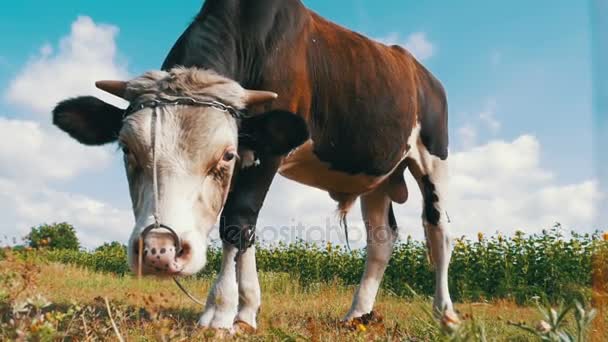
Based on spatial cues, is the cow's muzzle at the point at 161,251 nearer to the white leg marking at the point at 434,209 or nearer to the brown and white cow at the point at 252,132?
→ the brown and white cow at the point at 252,132

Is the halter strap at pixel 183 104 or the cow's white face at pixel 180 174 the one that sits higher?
the halter strap at pixel 183 104

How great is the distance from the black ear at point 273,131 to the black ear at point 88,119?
3.08ft

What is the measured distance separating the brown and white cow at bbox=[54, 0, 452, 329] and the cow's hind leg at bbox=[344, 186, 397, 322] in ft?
0.08

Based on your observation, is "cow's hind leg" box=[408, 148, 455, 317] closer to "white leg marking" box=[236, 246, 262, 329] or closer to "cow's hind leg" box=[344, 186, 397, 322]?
"cow's hind leg" box=[344, 186, 397, 322]

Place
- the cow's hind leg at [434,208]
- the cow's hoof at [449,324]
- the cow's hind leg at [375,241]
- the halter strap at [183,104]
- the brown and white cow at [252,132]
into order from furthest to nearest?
the cow's hind leg at [434,208] < the cow's hind leg at [375,241] < the halter strap at [183,104] < the brown and white cow at [252,132] < the cow's hoof at [449,324]

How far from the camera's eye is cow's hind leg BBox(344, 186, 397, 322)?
6.17 m

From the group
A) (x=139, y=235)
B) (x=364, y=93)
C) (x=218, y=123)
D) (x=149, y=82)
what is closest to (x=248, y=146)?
(x=218, y=123)

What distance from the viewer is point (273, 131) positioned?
4.04m

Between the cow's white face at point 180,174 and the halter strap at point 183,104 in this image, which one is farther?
the halter strap at point 183,104

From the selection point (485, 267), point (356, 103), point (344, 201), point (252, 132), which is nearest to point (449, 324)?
point (252, 132)

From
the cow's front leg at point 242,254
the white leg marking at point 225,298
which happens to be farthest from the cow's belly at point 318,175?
the white leg marking at point 225,298

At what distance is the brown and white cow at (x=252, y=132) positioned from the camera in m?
3.38

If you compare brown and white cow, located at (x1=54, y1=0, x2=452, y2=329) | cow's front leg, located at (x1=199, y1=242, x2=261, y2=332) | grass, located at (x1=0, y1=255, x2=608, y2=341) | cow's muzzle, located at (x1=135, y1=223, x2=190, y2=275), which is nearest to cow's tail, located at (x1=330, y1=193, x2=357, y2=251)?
brown and white cow, located at (x1=54, y1=0, x2=452, y2=329)

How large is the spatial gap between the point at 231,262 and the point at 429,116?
348 centimetres
